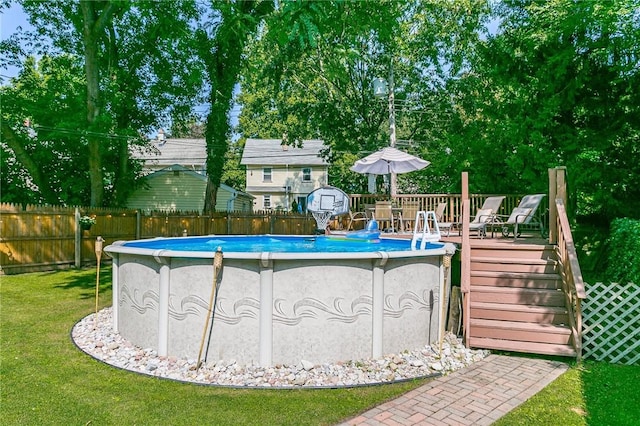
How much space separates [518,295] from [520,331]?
2.50ft

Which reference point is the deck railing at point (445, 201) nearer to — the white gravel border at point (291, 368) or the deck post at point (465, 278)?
the deck post at point (465, 278)

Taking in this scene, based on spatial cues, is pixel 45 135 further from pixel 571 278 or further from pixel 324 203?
pixel 571 278

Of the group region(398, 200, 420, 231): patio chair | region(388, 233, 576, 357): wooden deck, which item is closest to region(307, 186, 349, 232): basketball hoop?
region(398, 200, 420, 231): patio chair

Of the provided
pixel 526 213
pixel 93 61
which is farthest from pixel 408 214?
pixel 93 61

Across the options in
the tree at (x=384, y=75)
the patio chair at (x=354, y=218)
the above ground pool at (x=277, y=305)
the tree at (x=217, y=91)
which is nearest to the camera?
the above ground pool at (x=277, y=305)

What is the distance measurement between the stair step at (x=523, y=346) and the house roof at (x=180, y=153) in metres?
27.8

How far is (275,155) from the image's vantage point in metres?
31.0

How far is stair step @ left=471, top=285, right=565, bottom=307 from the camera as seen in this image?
5.72 m

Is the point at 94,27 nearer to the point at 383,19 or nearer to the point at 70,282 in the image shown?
the point at 70,282

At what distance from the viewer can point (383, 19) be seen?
9609 millimetres

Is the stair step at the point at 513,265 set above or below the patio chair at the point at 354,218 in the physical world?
below

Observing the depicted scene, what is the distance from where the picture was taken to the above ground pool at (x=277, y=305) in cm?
445

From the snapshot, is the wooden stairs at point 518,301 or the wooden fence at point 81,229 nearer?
the wooden stairs at point 518,301

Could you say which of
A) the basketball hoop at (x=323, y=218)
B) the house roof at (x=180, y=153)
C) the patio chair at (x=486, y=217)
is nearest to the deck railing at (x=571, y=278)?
the patio chair at (x=486, y=217)
